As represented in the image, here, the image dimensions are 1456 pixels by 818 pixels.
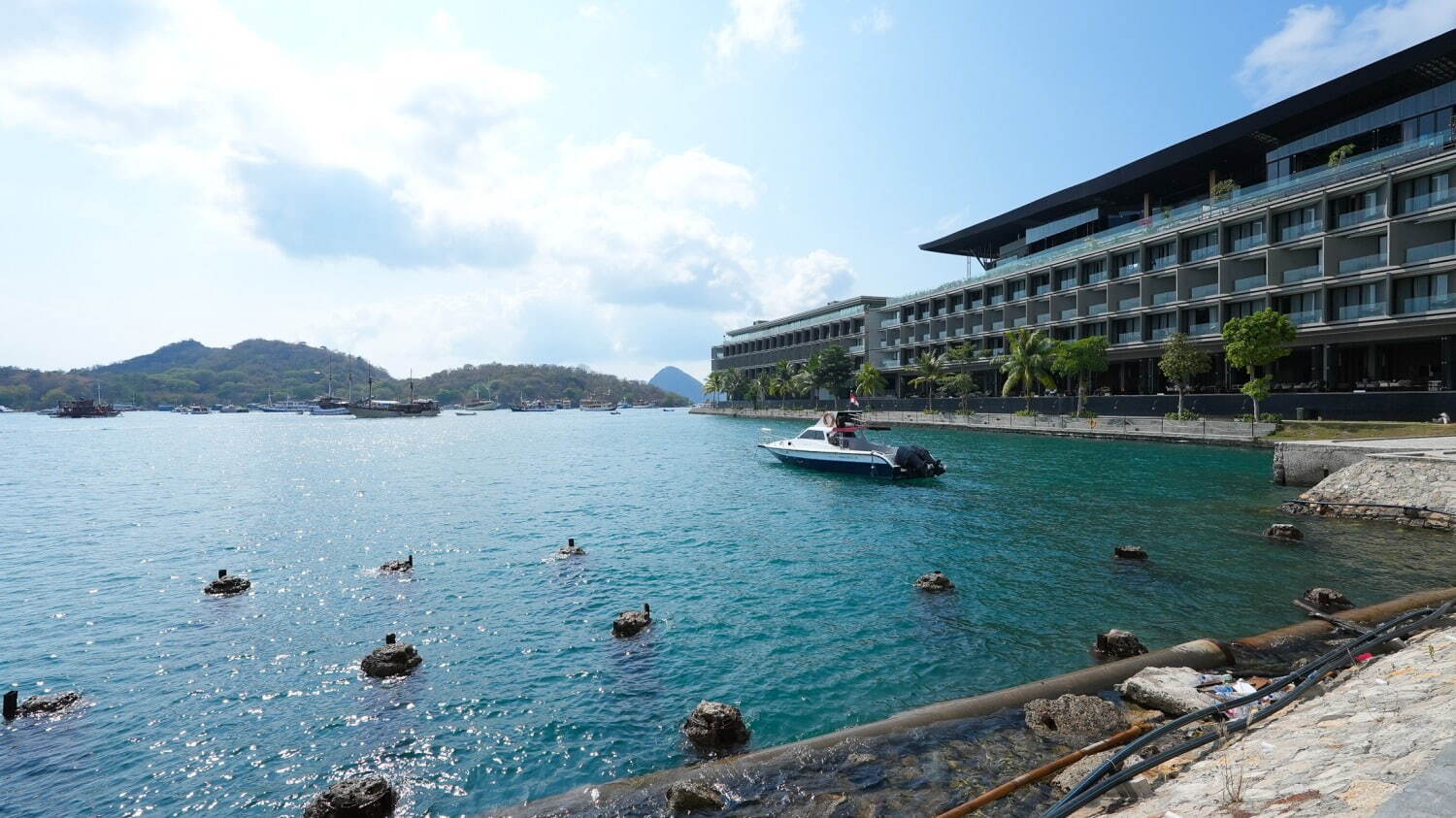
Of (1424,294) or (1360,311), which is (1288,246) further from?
(1424,294)

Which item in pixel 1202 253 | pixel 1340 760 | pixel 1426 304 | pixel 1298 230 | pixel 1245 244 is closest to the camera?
pixel 1340 760

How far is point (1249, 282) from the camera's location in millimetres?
62250

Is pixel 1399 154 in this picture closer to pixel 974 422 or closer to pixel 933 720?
pixel 974 422

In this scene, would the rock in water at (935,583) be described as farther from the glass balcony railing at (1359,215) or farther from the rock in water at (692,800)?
the glass balcony railing at (1359,215)

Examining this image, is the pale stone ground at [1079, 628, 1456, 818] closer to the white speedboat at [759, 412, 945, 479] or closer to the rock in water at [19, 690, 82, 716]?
the rock in water at [19, 690, 82, 716]

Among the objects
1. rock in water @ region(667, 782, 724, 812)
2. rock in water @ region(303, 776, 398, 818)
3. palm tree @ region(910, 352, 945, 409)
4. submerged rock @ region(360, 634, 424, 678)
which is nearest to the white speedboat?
submerged rock @ region(360, 634, 424, 678)

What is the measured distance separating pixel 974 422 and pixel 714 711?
75.8 meters

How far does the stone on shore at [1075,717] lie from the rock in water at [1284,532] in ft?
59.1

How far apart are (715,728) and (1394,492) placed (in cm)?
3145

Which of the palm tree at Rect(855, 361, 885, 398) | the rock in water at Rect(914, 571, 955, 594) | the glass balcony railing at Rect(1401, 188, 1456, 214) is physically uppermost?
the glass balcony railing at Rect(1401, 188, 1456, 214)

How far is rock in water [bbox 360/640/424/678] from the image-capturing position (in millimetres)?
14281

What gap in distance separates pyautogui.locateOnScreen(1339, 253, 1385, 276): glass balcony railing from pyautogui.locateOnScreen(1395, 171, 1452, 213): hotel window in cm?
374

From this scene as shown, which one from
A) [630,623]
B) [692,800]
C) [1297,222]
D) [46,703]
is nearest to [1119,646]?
[692,800]

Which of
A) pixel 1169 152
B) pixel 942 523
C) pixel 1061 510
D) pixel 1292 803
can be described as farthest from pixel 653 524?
pixel 1169 152
